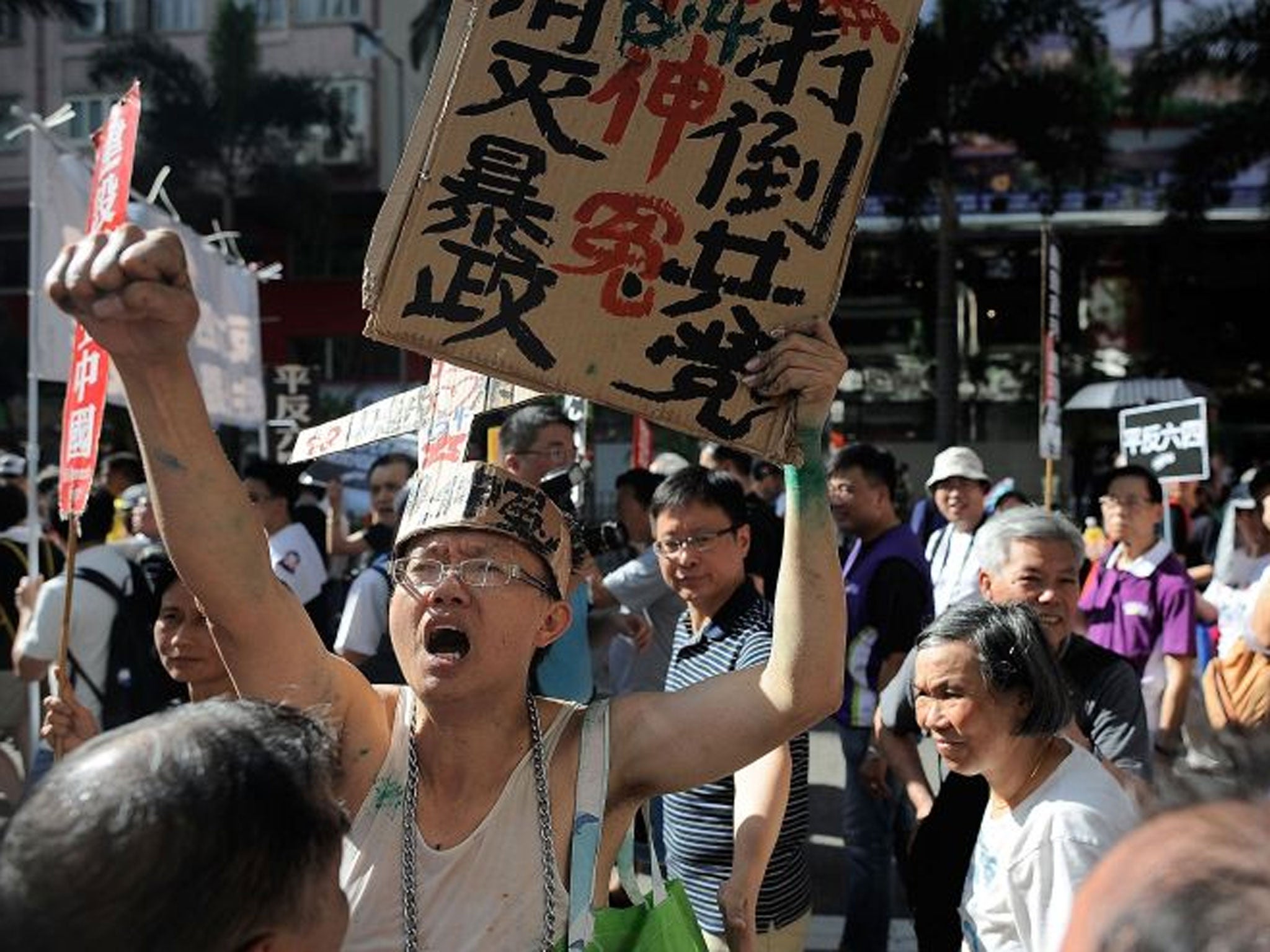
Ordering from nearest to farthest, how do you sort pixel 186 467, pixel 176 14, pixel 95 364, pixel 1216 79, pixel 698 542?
pixel 186 467, pixel 95 364, pixel 698 542, pixel 1216 79, pixel 176 14

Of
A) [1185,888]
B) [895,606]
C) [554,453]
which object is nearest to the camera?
[1185,888]

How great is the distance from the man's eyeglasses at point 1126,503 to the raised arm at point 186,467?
4.29 metres

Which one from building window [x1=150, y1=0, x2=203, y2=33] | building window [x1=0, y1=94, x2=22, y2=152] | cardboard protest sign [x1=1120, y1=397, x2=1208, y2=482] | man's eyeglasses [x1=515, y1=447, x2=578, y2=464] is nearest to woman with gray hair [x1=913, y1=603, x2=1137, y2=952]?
man's eyeglasses [x1=515, y1=447, x2=578, y2=464]

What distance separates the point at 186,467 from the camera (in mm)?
1927

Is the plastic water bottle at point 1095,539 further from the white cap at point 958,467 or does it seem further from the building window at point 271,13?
the building window at point 271,13

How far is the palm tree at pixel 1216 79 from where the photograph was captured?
23281mm

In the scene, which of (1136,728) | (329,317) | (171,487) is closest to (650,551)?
(1136,728)

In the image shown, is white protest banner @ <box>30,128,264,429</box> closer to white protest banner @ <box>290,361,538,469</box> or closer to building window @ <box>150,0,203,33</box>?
white protest banner @ <box>290,361,538,469</box>

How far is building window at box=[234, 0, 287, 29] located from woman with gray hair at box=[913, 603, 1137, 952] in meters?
35.1

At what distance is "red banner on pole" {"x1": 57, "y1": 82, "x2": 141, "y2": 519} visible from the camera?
369 centimetres

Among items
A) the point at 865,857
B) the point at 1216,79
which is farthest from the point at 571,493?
the point at 1216,79

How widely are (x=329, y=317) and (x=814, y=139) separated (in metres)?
31.2

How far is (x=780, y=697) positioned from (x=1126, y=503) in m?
3.89

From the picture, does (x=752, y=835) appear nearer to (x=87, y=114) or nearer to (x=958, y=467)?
(x=958, y=467)
